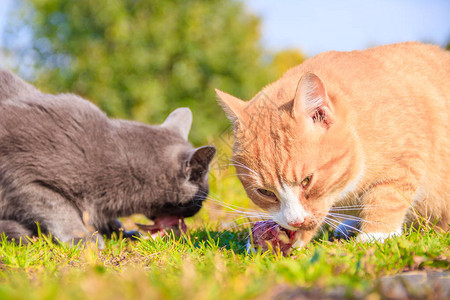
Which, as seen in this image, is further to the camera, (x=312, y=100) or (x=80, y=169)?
(x=80, y=169)

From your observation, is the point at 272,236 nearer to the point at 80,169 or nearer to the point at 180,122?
the point at 80,169

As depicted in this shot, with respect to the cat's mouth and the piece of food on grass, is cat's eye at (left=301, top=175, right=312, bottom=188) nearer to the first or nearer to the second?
the piece of food on grass

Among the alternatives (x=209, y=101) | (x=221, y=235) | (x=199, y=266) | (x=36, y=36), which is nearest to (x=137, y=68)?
(x=209, y=101)

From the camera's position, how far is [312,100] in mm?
2316

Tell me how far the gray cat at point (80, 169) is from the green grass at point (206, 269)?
35cm

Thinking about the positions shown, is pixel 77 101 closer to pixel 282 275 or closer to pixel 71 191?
pixel 71 191

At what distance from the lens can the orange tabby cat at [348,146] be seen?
2.31 m

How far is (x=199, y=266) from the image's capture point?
73.2 inches

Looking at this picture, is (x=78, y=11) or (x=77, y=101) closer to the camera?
(x=77, y=101)

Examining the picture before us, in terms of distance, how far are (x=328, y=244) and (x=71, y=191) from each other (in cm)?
196

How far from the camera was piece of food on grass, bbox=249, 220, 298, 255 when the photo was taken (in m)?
2.37

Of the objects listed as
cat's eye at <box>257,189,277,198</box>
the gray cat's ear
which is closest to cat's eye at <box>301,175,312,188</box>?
cat's eye at <box>257,189,277,198</box>

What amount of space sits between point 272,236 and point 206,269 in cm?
79

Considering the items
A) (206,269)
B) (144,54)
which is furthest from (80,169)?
(144,54)
